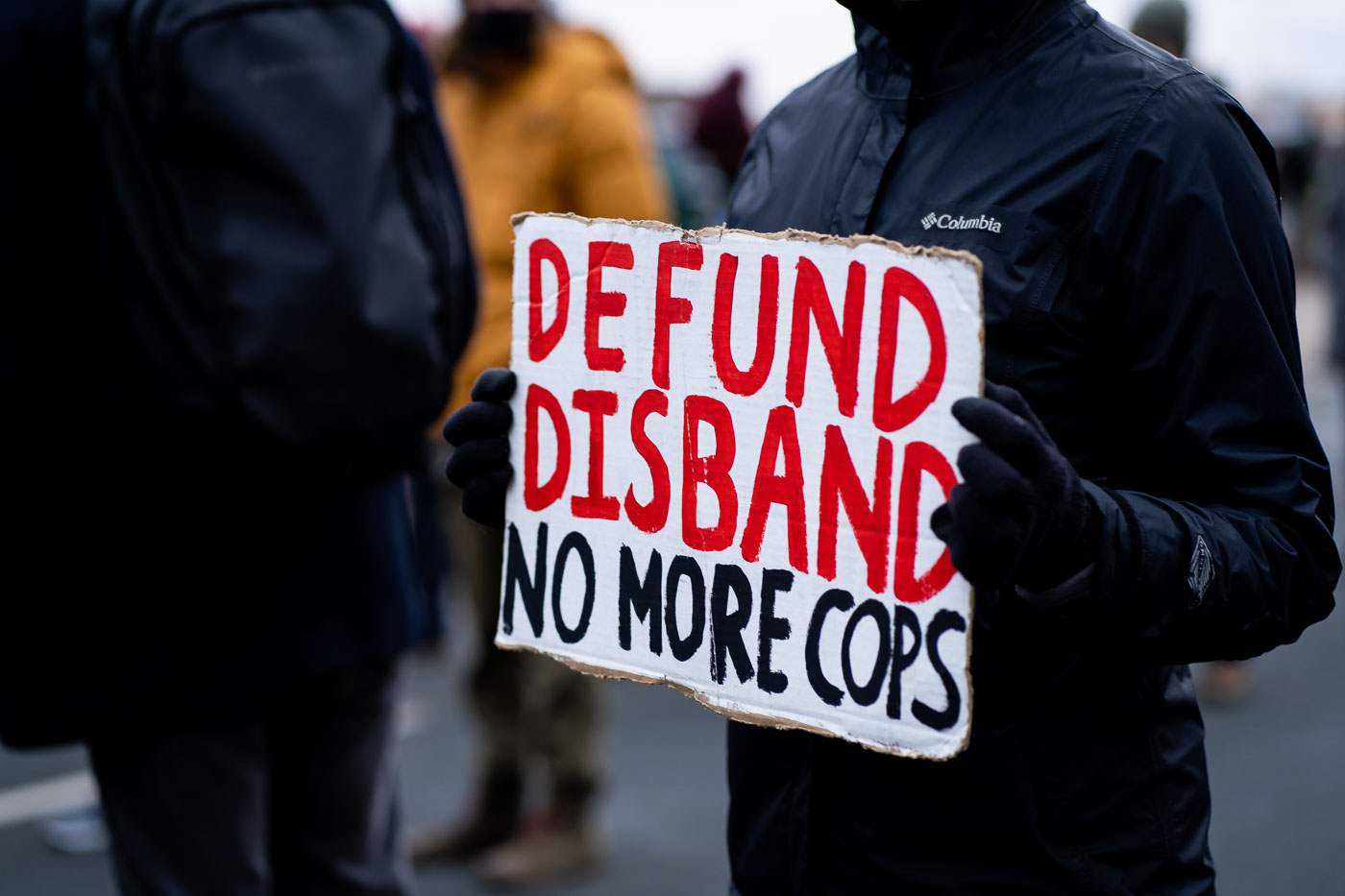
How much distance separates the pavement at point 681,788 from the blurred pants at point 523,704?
0.23m

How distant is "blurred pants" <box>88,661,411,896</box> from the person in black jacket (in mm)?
928

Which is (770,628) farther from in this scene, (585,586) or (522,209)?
(522,209)

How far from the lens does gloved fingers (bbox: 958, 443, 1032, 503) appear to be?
3.74ft

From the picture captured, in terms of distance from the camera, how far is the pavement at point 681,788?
333 cm

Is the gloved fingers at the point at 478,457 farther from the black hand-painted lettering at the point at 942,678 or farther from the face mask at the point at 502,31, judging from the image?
the face mask at the point at 502,31

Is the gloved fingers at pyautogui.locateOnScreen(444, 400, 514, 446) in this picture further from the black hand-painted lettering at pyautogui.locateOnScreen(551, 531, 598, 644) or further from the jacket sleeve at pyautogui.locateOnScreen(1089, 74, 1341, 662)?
the jacket sleeve at pyautogui.locateOnScreen(1089, 74, 1341, 662)

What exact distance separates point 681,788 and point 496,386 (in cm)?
254

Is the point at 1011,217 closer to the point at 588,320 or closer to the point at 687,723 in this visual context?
the point at 588,320

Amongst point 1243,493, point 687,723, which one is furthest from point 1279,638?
point 687,723

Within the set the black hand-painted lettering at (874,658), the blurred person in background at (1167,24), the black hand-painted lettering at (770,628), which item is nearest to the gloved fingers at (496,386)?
the black hand-painted lettering at (770,628)

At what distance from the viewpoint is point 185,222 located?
1.82 m

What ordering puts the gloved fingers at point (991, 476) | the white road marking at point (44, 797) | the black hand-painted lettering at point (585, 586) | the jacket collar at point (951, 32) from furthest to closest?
1. the white road marking at point (44, 797)
2. the black hand-painted lettering at point (585, 586)
3. the jacket collar at point (951, 32)
4. the gloved fingers at point (991, 476)

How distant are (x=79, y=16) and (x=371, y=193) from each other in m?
0.45

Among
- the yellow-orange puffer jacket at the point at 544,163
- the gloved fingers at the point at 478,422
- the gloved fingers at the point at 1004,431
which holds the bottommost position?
the yellow-orange puffer jacket at the point at 544,163
